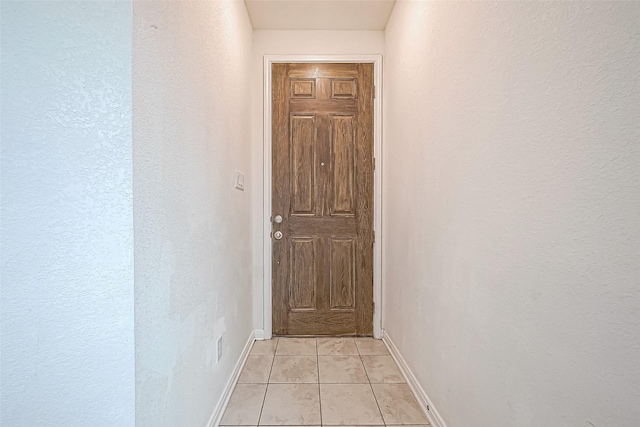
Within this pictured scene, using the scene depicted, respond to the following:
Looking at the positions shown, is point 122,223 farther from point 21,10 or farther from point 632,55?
point 632,55

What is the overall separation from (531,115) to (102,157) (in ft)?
3.84

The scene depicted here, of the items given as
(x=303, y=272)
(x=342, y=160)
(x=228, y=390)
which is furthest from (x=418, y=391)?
(x=342, y=160)

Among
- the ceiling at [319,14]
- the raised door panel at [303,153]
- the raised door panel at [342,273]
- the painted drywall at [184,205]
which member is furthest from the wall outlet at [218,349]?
the ceiling at [319,14]

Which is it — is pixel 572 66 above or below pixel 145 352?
above

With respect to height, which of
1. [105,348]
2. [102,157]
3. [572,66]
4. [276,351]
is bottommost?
[276,351]

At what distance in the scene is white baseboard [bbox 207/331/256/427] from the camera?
1.55 metres

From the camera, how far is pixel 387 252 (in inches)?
102

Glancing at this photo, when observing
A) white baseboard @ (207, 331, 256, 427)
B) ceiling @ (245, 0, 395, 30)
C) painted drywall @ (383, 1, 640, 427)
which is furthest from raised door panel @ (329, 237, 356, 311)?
ceiling @ (245, 0, 395, 30)

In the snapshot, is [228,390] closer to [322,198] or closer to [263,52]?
[322,198]

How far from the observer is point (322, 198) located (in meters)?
2.68

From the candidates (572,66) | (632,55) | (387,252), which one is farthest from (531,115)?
(387,252)

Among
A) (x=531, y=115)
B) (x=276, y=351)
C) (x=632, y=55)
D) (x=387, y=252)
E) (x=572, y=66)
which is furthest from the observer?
(x=387, y=252)

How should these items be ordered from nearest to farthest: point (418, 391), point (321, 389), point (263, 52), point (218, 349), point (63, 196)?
point (63, 196) → point (218, 349) → point (418, 391) → point (321, 389) → point (263, 52)

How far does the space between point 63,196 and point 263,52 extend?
2.23 meters
